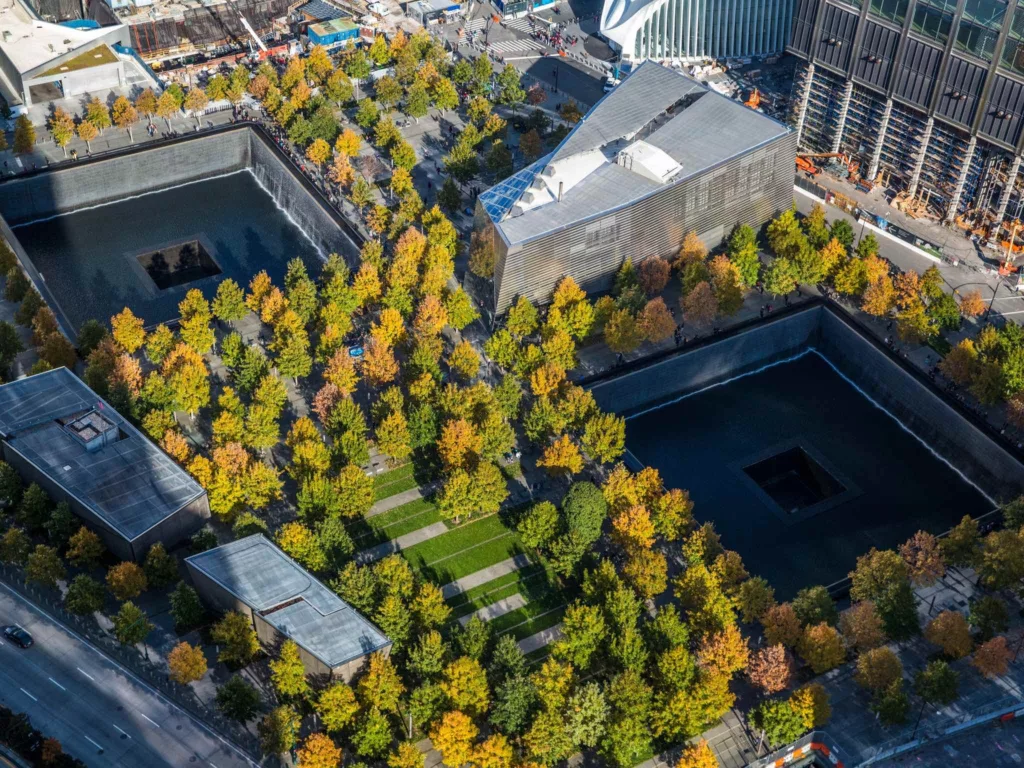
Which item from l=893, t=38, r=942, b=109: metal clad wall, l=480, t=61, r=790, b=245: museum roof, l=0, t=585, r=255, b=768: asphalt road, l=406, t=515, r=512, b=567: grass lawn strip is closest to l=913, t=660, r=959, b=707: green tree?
l=406, t=515, r=512, b=567: grass lawn strip

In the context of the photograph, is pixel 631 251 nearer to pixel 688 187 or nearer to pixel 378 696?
pixel 688 187

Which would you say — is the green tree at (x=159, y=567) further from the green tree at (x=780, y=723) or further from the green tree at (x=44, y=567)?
the green tree at (x=780, y=723)

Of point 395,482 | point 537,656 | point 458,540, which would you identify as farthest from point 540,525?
point 395,482

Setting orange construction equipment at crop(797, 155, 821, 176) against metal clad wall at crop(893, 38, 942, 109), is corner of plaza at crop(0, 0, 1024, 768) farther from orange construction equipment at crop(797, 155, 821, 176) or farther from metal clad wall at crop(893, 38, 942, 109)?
orange construction equipment at crop(797, 155, 821, 176)

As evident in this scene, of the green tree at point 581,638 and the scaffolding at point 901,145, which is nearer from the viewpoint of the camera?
the green tree at point 581,638

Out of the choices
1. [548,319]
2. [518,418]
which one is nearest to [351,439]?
[518,418]

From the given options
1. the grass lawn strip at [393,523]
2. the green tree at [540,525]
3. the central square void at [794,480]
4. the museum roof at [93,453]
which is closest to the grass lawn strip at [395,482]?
the grass lawn strip at [393,523]
